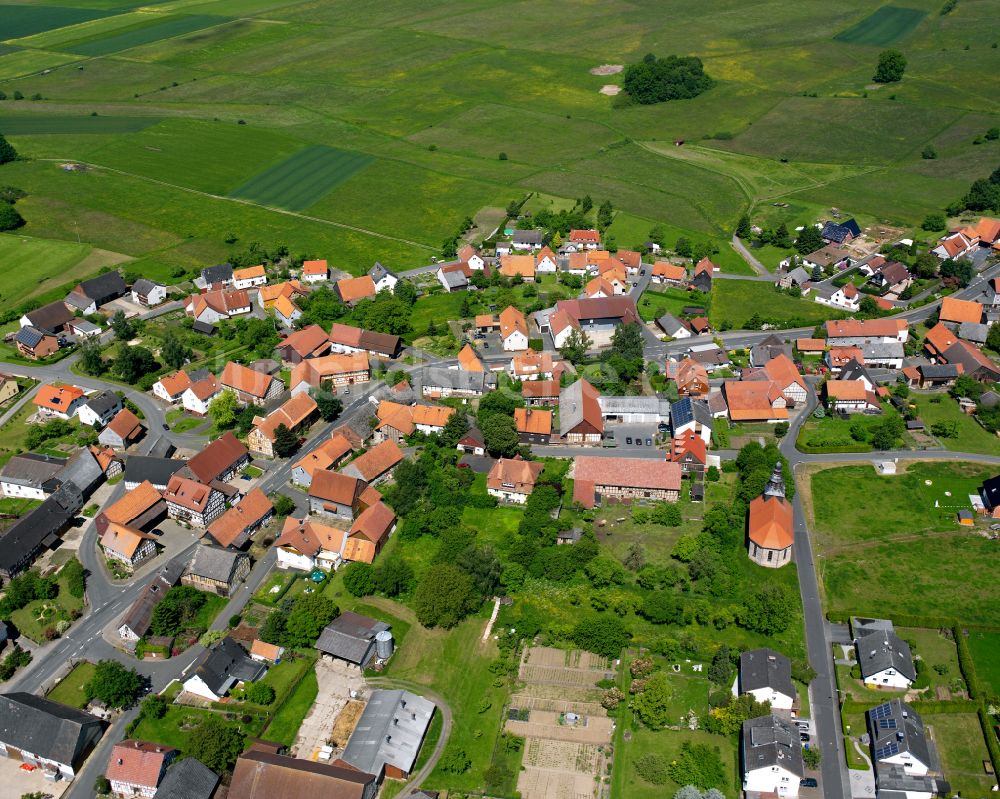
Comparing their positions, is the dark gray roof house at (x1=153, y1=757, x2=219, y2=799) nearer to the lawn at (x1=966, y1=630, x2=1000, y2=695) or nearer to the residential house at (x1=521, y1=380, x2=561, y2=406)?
the residential house at (x1=521, y1=380, x2=561, y2=406)

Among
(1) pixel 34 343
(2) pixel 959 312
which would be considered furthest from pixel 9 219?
(2) pixel 959 312

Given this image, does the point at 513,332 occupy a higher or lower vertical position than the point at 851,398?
higher

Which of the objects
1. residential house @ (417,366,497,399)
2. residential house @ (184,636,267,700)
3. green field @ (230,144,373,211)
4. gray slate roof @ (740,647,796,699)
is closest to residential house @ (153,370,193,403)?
residential house @ (417,366,497,399)

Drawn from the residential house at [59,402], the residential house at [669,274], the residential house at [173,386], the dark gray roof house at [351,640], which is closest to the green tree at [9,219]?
the residential house at [59,402]

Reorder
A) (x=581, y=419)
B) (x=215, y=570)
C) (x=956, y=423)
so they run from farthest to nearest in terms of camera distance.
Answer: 1. (x=956, y=423)
2. (x=581, y=419)
3. (x=215, y=570)

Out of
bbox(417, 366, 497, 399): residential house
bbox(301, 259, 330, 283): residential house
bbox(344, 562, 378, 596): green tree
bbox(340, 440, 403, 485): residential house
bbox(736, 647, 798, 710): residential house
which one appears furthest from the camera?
bbox(301, 259, 330, 283): residential house

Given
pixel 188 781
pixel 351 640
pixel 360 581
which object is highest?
pixel 188 781

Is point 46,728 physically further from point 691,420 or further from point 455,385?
point 691,420
